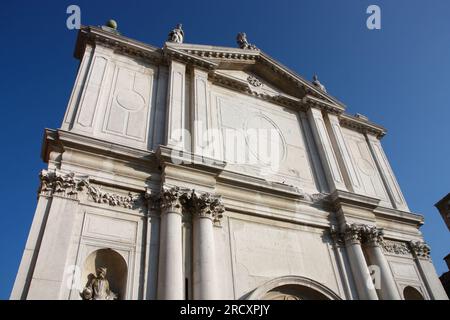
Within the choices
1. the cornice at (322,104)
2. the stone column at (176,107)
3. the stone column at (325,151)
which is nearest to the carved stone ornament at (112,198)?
the stone column at (176,107)

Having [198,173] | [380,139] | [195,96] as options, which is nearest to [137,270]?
[198,173]

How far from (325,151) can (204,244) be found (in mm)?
7638

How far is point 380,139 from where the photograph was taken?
1934cm

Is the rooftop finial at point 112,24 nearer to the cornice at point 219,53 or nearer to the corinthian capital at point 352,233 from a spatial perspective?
the cornice at point 219,53

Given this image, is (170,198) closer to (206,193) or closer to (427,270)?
(206,193)

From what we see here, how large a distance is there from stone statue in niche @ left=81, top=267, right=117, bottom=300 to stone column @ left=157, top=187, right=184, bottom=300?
1.14 metres

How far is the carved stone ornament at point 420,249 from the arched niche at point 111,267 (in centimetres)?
1091

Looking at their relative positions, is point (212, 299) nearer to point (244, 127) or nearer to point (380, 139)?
point (244, 127)

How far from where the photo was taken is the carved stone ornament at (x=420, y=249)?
14125 millimetres

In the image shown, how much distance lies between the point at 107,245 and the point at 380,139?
1533 cm

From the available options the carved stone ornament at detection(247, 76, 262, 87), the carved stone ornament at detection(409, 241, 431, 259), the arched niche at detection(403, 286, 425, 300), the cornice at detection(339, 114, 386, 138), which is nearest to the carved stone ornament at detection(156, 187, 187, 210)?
the carved stone ornament at detection(247, 76, 262, 87)

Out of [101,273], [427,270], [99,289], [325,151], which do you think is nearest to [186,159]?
[101,273]
